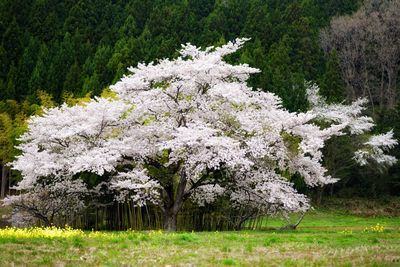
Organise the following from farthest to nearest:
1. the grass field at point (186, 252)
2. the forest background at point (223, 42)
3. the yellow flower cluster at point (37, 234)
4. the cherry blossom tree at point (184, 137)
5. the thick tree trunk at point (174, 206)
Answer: the forest background at point (223, 42)
the thick tree trunk at point (174, 206)
the cherry blossom tree at point (184, 137)
the yellow flower cluster at point (37, 234)
the grass field at point (186, 252)

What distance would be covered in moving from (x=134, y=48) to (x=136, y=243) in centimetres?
4373

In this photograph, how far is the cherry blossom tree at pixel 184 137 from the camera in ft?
73.3

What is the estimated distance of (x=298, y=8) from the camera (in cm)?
6372

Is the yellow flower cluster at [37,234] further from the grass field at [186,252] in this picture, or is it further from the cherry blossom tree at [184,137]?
the cherry blossom tree at [184,137]

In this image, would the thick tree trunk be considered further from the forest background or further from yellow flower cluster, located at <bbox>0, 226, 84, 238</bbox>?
the forest background

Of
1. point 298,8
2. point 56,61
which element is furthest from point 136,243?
point 298,8

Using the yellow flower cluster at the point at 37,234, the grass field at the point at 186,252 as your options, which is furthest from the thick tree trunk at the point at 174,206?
the grass field at the point at 186,252

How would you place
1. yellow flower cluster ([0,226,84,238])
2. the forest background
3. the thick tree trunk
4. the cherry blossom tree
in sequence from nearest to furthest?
1. yellow flower cluster ([0,226,84,238])
2. the cherry blossom tree
3. the thick tree trunk
4. the forest background

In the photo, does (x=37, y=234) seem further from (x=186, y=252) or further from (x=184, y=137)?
(x=184, y=137)

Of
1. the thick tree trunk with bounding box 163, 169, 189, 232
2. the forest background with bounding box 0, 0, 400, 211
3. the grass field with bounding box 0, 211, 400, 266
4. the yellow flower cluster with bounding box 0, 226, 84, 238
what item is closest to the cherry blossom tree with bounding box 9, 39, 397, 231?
the thick tree trunk with bounding box 163, 169, 189, 232

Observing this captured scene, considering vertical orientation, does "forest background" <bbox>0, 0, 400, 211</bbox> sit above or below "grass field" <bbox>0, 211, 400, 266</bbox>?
above

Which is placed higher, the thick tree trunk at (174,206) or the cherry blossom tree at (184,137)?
the cherry blossom tree at (184,137)

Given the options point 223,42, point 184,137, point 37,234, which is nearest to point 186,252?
point 37,234

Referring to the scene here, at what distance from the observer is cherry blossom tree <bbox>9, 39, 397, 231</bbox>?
73.3ft
